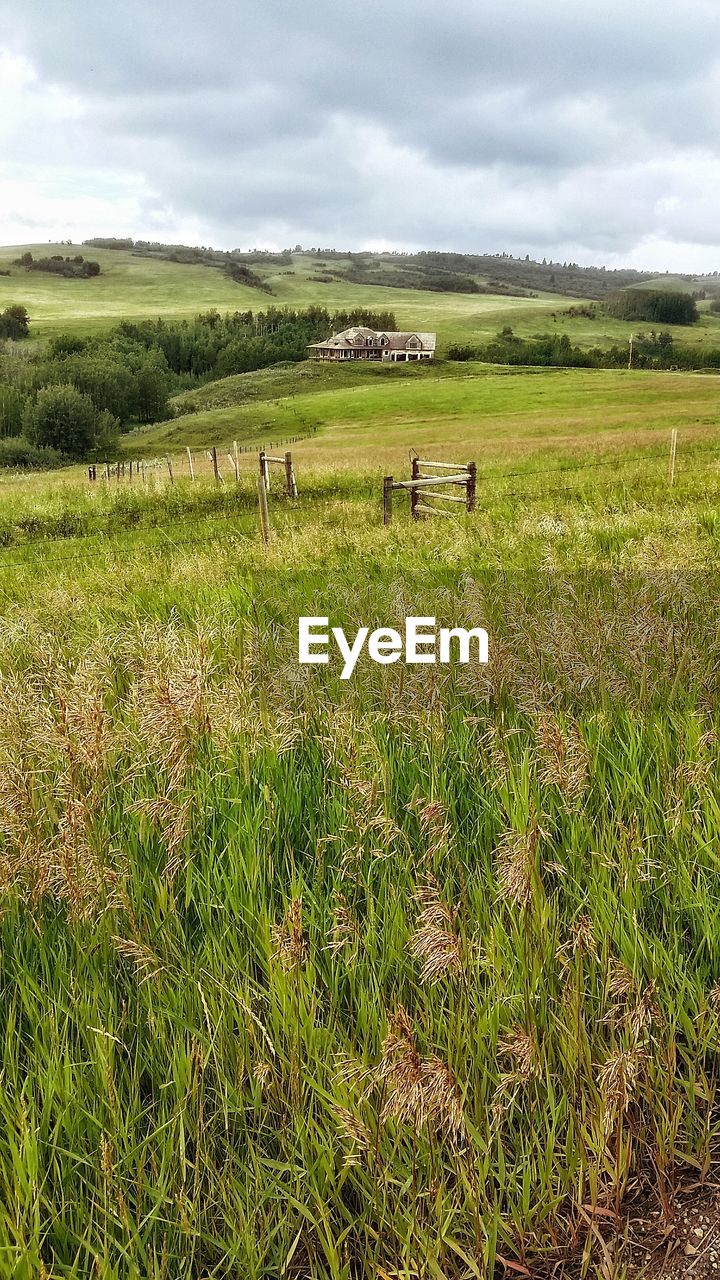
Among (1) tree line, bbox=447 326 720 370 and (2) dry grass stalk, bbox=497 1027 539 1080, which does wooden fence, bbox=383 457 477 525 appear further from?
(1) tree line, bbox=447 326 720 370

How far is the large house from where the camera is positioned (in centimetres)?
14588

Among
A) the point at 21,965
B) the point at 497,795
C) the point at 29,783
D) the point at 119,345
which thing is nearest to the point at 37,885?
the point at 21,965

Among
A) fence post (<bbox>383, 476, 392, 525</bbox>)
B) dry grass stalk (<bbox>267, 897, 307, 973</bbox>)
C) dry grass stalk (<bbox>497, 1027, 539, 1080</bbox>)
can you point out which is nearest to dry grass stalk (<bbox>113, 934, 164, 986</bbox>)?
dry grass stalk (<bbox>267, 897, 307, 973</bbox>)

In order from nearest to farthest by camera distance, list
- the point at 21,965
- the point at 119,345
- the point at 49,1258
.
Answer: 1. the point at 49,1258
2. the point at 21,965
3. the point at 119,345

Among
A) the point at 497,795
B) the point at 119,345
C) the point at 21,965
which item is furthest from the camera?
the point at 119,345

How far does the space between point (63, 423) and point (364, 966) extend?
96821 mm

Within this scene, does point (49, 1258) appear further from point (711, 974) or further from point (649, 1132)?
point (711, 974)

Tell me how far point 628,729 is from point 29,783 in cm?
292

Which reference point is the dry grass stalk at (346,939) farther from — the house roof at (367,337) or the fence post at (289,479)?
the house roof at (367,337)

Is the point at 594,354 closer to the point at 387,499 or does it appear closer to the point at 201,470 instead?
the point at 201,470

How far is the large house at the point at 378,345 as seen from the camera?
146 metres

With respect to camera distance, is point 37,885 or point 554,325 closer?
point 37,885

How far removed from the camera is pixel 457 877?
3.13m

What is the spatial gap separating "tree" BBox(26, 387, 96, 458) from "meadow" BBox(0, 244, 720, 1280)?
91.4m
